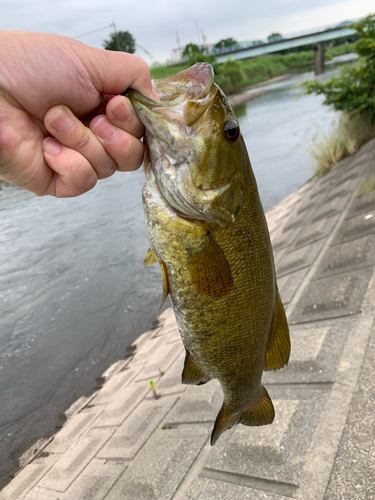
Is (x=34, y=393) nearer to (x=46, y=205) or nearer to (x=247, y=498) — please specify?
(x=247, y=498)

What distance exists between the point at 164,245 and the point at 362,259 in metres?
3.74

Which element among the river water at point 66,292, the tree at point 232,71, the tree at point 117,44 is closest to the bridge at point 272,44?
the tree at point 232,71

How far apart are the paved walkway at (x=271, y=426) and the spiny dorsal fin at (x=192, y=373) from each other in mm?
1237

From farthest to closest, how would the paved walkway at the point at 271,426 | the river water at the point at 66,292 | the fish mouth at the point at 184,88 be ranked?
1. the river water at the point at 66,292
2. the paved walkway at the point at 271,426
3. the fish mouth at the point at 184,88

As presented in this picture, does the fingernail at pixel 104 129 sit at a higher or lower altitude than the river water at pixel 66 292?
higher

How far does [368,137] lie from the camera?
11.3 metres

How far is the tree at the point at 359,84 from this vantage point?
10.4m

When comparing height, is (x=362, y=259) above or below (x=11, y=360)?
above

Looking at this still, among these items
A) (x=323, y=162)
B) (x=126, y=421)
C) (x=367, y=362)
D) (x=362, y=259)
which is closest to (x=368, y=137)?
(x=323, y=162)

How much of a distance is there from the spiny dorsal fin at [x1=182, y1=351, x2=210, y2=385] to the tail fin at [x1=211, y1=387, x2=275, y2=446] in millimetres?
209

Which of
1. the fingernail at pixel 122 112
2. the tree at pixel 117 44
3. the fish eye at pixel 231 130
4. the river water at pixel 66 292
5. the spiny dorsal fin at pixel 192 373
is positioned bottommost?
the river water at pixel 66 292

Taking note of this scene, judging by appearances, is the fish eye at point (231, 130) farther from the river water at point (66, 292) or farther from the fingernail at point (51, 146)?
the river water at point (66, 292)

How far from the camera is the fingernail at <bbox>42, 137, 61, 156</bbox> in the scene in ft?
5.84

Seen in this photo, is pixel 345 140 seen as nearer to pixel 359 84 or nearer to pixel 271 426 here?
pixel 359 84
